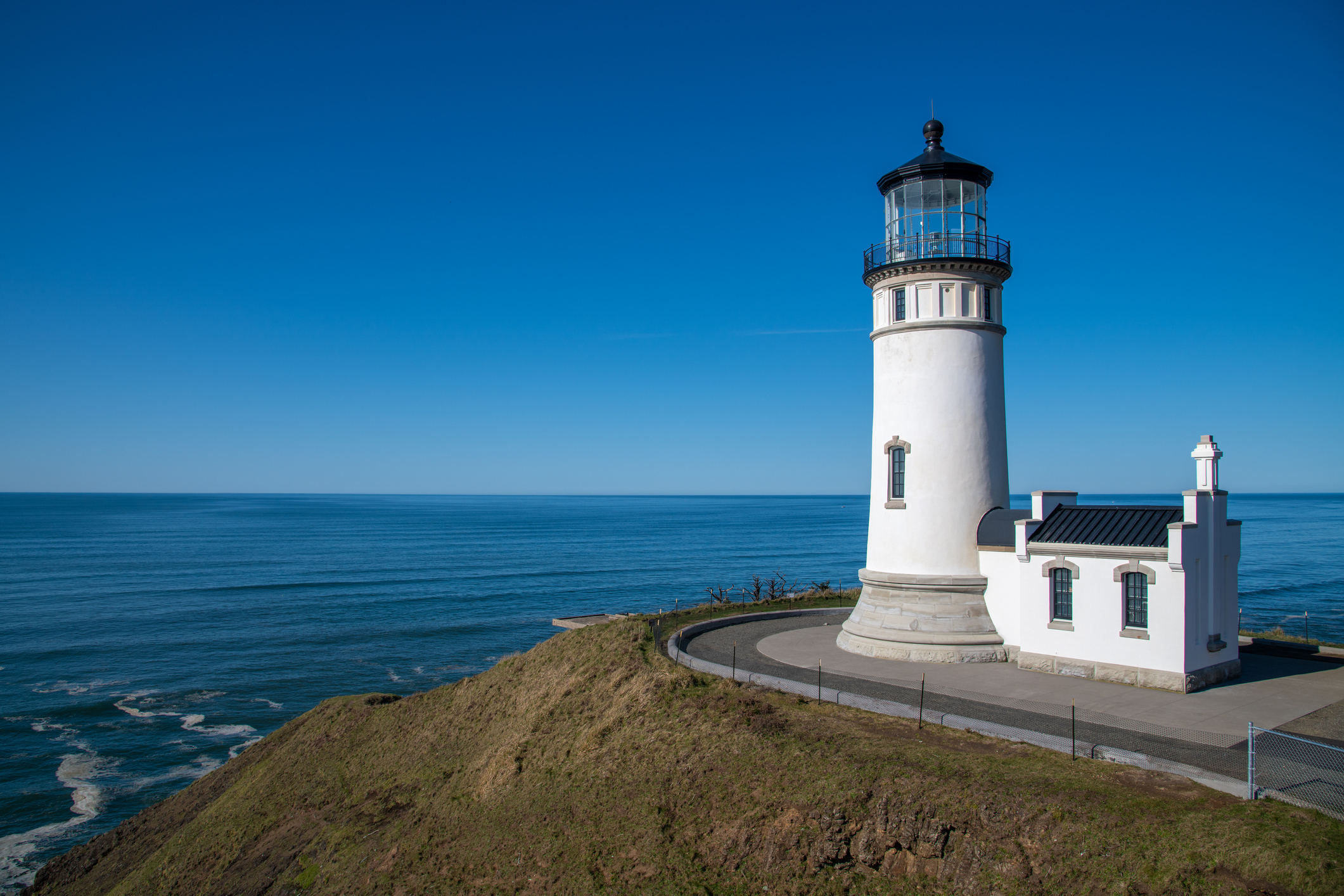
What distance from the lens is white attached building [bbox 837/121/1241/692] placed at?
67.0 ft

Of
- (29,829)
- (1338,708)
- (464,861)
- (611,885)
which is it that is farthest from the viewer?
(29,829)

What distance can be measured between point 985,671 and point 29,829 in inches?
1112

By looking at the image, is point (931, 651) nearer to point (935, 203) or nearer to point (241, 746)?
point (935, 203)

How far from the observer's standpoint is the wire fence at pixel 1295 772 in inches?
447

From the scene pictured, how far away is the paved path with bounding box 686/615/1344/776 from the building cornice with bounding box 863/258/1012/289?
11264mm

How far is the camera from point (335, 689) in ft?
118

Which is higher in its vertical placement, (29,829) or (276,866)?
(276,866)

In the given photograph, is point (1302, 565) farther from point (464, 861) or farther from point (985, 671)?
point (464, 861)

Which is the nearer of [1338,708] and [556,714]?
[1338,708]

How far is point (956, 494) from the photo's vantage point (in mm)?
22797

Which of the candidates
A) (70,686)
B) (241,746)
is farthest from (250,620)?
(241,746)

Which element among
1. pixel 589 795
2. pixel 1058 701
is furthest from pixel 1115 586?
pixel 589 795

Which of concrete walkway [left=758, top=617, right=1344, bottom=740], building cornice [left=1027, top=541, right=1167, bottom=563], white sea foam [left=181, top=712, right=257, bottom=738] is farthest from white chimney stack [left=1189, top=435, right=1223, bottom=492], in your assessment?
white sea foam [left=181, top=712, right=257, bottom=738]

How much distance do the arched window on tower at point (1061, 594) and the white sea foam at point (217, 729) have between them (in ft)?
95.6
